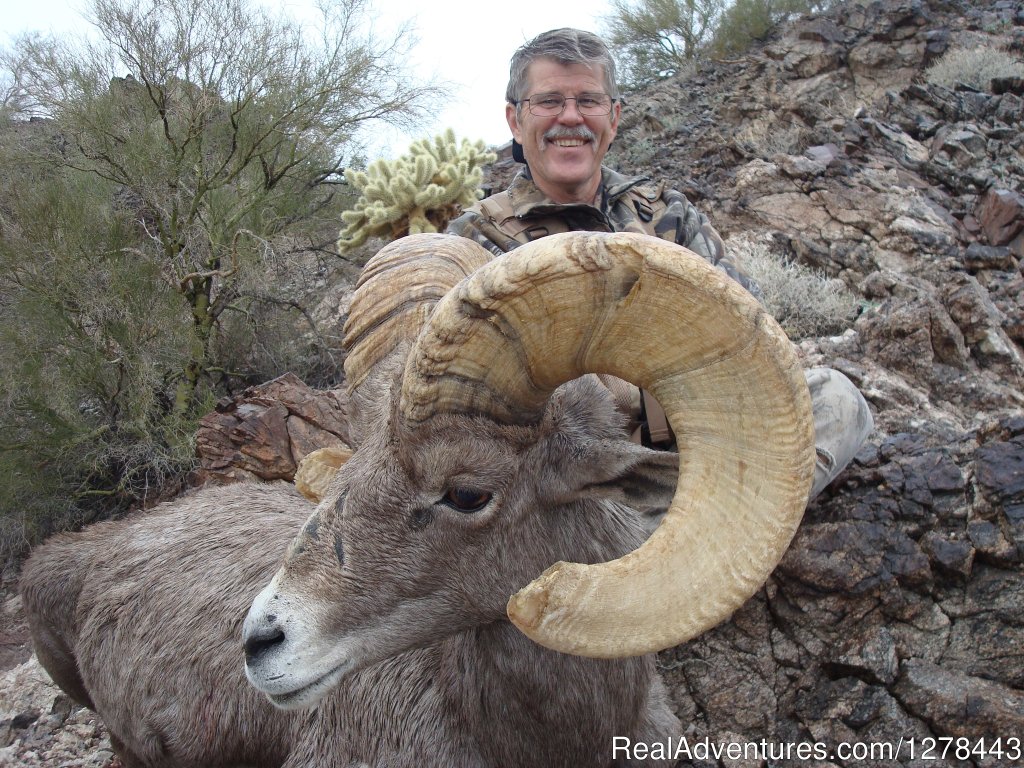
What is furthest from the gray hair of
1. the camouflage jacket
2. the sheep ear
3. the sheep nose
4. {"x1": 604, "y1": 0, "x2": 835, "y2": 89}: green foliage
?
{"x1": 604, "y1": 0, "x2": 835, "y2": 89}: green foliage

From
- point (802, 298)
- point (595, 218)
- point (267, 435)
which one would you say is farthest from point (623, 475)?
point (802, 298)

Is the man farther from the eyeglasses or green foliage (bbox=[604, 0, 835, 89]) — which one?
green foliage (bbox=[604, 0, 835, 89])

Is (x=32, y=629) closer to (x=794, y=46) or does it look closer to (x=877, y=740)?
(x=877, y=740)

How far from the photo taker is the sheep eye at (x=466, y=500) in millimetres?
2355

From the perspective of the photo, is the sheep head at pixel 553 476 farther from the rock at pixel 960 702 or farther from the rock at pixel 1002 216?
the rock at pixel 1002 216

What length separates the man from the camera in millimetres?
4090

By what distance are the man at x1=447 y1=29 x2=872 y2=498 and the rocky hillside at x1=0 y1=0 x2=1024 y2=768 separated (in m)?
0.44

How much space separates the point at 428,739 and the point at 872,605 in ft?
7.94

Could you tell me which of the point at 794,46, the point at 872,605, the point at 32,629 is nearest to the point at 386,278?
the point at 872,605

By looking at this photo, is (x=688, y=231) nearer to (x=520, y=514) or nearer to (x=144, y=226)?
(x=520, y=514)

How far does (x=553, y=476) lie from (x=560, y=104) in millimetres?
2522

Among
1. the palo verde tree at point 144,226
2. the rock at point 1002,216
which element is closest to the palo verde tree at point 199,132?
the palo verde tree at point 144,226

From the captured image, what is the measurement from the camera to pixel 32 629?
461 centimetres

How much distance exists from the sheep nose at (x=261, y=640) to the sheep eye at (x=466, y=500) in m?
0.62
